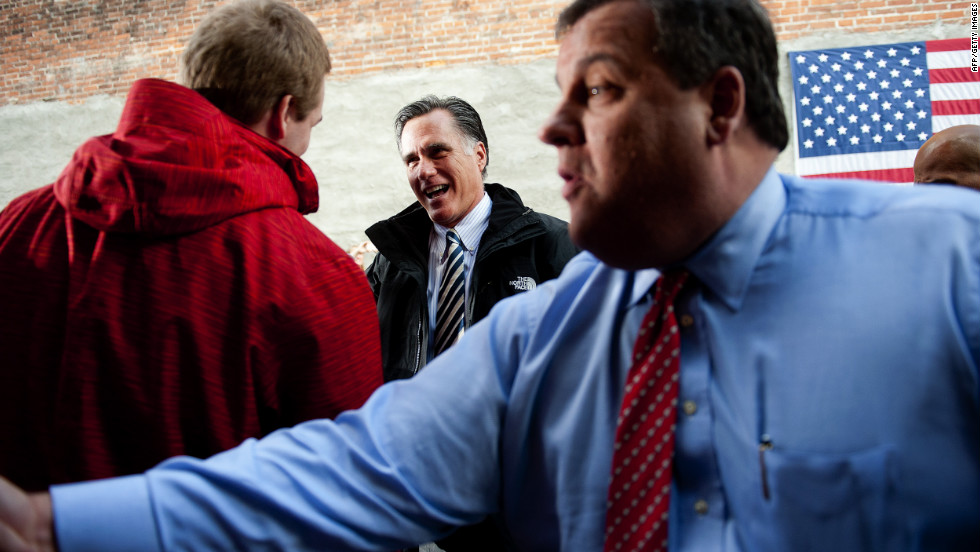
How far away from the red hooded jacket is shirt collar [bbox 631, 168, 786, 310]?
27.2 inches

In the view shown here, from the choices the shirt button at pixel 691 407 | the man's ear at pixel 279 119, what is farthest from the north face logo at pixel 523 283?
the shirt button at pixel 691 407

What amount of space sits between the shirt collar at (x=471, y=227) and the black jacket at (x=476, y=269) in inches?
3.3

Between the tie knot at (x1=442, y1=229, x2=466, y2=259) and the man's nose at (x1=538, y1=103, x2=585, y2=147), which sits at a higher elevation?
the man's nose at (x1=538, y1=103, x2=585, y2=147)

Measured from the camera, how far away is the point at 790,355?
1010 mm

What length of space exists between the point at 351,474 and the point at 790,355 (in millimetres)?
690

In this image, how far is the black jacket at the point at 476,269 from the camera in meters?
2.65

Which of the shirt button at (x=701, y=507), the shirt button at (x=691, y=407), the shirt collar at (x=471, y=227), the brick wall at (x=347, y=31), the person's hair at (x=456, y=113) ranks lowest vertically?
the shirt button at (x=701, y=507)

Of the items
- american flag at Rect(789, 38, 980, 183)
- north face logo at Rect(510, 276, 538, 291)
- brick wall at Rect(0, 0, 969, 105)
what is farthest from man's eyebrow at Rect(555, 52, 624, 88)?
brick wall at Rect(0, 0, 969, 105)

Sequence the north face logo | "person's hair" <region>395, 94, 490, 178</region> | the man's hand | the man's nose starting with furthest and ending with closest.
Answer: "person's hair" <region>395, 94, 490, 178</region>, the north face logo, the man's nose, the man's hand

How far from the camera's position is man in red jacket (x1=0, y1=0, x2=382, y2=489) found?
1224mm

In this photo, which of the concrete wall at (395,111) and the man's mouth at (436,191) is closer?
the man's mouth at (436,191)

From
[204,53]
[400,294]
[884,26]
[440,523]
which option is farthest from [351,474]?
[884,26]

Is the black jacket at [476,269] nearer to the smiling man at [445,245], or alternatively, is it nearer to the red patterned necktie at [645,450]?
the smiling man at [445,245]

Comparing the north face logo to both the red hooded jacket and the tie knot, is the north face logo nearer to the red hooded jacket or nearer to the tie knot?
the tie knot
